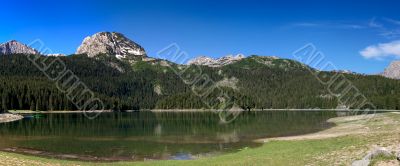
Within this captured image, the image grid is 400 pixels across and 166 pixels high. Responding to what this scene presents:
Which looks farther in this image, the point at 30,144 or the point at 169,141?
the point at 169,141

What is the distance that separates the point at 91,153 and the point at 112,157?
6.30m

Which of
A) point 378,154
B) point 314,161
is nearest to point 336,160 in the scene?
point 314,161

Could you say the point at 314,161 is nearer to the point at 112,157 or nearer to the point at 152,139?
the point at 112,157

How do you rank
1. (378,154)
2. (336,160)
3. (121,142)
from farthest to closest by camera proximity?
(121,142) < (336,160) < (378,154)

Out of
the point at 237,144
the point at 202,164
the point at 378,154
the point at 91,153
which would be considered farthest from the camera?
the point at 237,144

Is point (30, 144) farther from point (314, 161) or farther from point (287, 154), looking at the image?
point (314, 161)

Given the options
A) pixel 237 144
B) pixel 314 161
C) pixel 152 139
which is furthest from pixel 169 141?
pixel 314 161

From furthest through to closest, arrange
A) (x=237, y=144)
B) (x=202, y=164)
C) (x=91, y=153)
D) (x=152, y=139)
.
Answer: (x=152, y=139), (x=237, y=144), (x=91, y=153), (x=202, y=164)

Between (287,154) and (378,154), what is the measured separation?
16300 millimetres

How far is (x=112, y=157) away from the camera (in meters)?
65.1

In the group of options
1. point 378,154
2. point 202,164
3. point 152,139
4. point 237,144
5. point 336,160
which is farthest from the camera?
point 152,139

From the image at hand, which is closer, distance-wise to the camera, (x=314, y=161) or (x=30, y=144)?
(x=314, y=161)

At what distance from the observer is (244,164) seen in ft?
141

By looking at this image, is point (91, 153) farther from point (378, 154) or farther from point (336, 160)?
Answer: point (378, 154)
